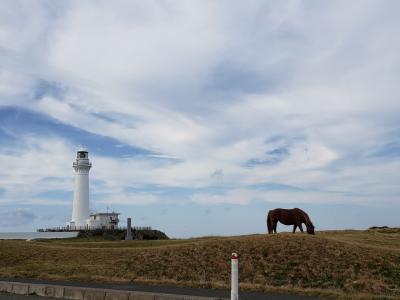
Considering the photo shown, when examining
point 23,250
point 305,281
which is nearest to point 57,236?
point 23,250

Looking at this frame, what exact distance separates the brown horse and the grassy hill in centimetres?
479

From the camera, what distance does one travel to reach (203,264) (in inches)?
930

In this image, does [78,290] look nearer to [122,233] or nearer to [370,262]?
[370,262]

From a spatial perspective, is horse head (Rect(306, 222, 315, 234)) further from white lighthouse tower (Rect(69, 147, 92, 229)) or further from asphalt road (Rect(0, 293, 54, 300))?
white lighthouse tower (Rect(69, 147, 92, 229))

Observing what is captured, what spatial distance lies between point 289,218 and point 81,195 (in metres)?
51.8

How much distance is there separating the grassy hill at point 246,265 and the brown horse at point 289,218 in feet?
15.7

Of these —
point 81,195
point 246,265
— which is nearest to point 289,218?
point 246,265

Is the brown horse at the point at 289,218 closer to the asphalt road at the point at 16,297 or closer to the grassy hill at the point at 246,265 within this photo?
the grassy hill at the point at 246,265

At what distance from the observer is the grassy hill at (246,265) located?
1970cm

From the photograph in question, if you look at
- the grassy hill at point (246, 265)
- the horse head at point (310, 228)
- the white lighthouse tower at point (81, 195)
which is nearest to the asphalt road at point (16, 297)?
the grassy hill at point (246, 265)

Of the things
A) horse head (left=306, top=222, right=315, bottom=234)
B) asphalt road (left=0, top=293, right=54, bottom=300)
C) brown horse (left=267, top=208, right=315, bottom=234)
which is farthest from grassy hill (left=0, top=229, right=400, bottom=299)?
horse head (left=306, top=222, right=315, bottom=234)

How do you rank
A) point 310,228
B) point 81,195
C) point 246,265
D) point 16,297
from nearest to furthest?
point 16,297
point 246,265
point 310,228
point 81,195

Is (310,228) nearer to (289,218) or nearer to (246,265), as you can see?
(289,218)

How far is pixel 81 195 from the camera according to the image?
7806 cm
